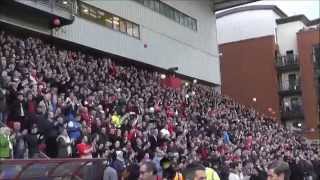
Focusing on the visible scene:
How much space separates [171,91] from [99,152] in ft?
48.8

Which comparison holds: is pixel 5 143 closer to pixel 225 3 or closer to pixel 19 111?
pixel 19 111

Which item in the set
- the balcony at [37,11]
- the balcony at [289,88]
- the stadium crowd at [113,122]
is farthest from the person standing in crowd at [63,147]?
the balcony at [289,88]

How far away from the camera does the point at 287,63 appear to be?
54.2 meters

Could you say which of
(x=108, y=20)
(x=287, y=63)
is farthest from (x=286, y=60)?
(x=108, y=20)

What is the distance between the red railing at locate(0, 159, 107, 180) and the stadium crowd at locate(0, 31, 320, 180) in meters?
3.53

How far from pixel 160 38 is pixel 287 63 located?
66.3ft

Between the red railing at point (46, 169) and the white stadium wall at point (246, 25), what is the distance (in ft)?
161

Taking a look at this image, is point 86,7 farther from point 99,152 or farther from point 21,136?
point 21,136

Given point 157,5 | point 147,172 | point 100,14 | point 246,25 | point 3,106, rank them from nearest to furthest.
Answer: point 147,172 < point 3,106 < point 100,14 < point 157,5 < point 246,25

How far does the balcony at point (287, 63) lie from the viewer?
5369cm

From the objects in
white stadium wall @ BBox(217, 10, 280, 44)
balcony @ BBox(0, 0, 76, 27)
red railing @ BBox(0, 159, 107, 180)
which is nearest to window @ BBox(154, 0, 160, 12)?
balcony @ BBox(0, 0, 76, 27)

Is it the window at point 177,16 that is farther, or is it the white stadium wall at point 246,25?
the white stadium wall at point 246,25

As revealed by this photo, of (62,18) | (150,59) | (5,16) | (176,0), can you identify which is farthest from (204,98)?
→ (5,16)

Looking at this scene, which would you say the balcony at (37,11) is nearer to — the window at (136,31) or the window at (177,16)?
the window at (136,31)
